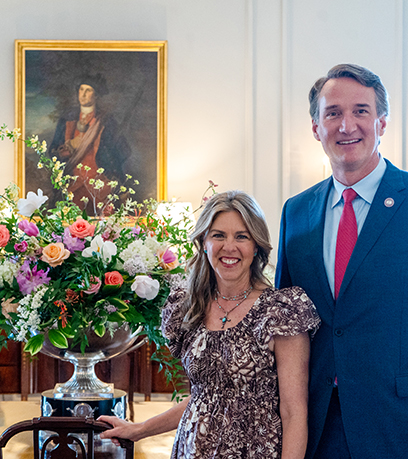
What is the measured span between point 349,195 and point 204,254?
0.47 metres

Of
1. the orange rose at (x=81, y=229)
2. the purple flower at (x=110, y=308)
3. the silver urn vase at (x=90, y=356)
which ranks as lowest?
the silver urn vase at (x=90, y=356)

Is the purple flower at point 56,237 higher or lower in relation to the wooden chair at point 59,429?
higher

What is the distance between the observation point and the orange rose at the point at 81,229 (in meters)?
1.52

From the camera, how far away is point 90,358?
1637 mm

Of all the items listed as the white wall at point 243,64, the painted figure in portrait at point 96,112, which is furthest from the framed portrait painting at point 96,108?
the white wall at point 243,64

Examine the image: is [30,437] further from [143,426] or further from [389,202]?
[389,202]

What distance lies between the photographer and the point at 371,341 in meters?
1.43

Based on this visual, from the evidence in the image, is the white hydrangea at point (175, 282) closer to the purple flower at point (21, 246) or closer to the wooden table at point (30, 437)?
the purple flower at point (21, 246)

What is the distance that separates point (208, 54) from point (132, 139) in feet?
3.45

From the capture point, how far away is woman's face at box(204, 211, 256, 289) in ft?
5.13

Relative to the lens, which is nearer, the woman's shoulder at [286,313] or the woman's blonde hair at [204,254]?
the woman's shoulder at [286,313]

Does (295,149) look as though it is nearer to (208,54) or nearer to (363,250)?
(208,54)

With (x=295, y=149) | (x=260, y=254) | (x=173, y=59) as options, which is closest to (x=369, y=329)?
(x=260, y=254)

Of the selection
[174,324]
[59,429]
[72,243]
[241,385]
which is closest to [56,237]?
[72,243]
